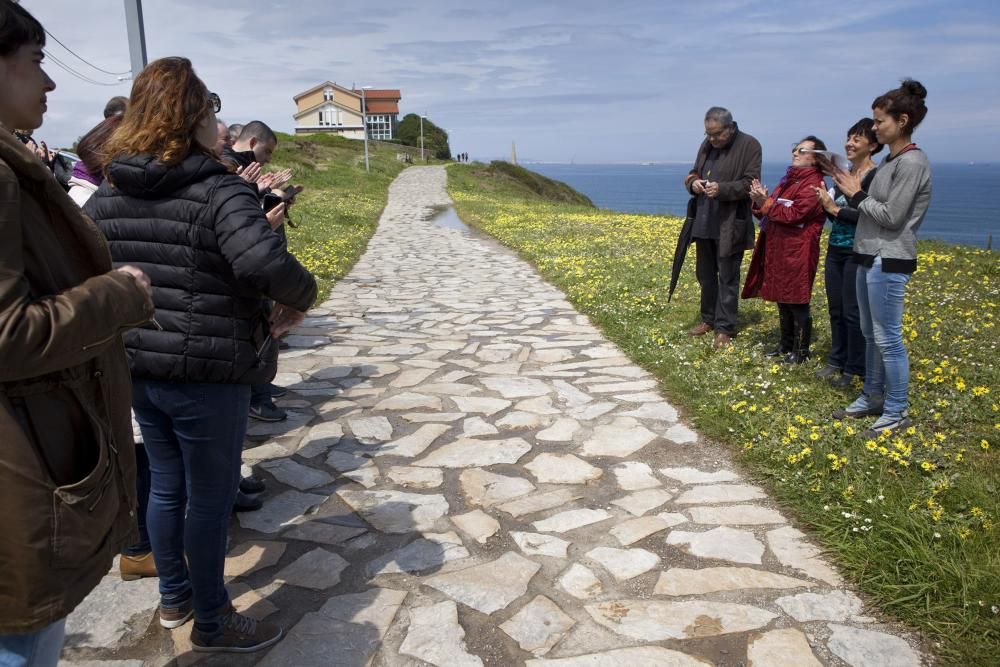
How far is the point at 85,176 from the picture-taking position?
12.8ft

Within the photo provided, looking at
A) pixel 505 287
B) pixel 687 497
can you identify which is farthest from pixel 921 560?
pixel 505 287

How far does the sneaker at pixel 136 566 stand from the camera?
330 cm

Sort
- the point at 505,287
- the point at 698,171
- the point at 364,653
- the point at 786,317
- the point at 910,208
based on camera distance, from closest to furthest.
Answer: the point at 364,653, the point at 910,208, the point at 786,317, the point at 698,171, the point at 505,287

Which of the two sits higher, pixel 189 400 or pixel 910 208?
pixel 910 208

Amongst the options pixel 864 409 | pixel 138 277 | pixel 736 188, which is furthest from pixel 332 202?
pixel 138 277

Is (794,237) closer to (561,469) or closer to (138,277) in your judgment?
(561,469)

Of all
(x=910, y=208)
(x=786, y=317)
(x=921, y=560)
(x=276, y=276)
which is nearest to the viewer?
(x=276, y=276)

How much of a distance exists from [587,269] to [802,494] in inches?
317

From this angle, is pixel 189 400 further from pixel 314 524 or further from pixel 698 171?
pixel 698 171

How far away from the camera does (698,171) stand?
7105 mm

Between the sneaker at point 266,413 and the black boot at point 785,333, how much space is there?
4.31 meters

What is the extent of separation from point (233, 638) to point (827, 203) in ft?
16.5

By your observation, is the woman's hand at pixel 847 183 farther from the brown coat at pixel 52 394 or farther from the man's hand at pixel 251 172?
the brown coat at pixel 52 394

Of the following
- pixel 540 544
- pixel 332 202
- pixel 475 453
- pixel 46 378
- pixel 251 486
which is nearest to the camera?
pixel 46 378
